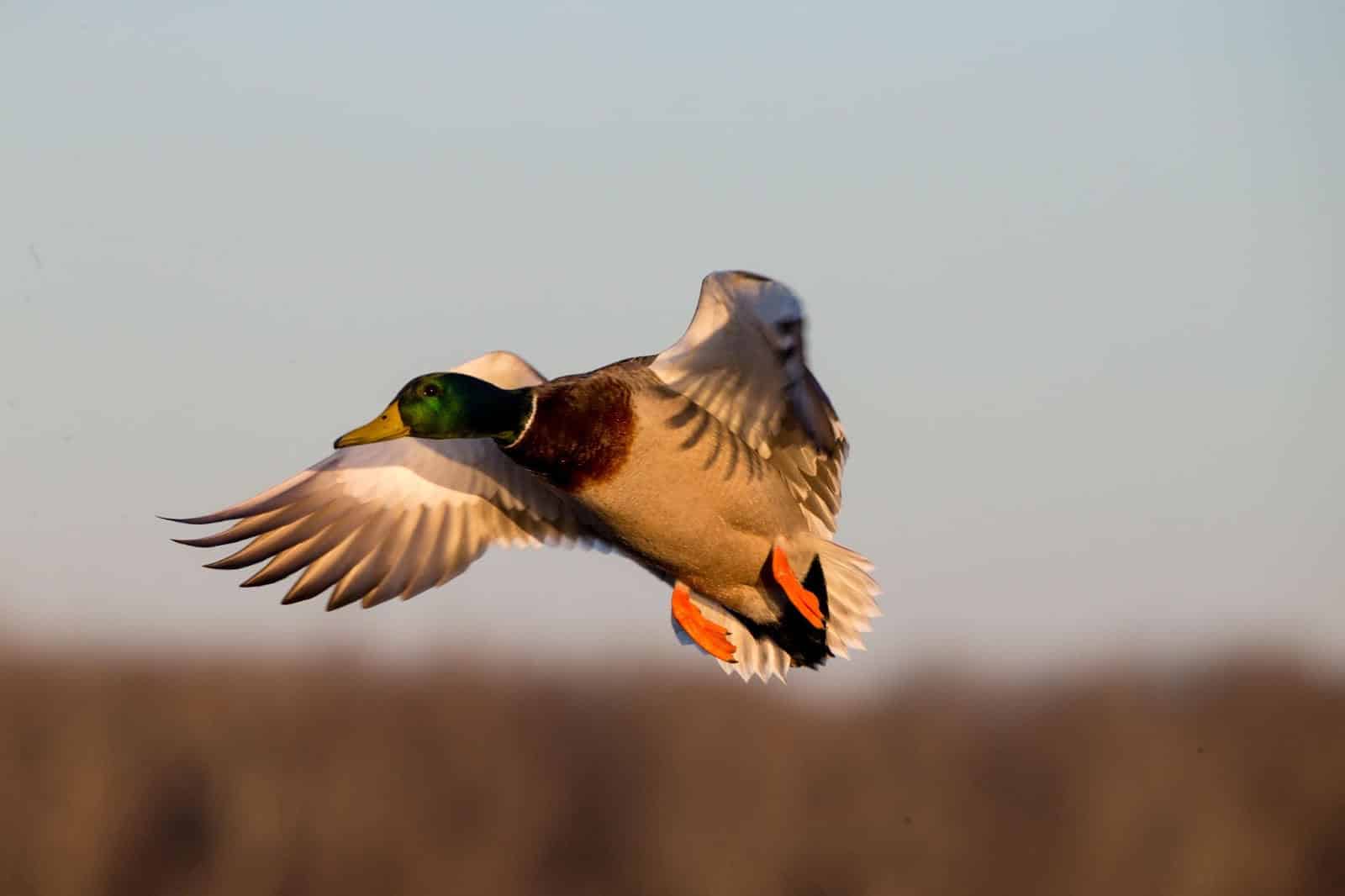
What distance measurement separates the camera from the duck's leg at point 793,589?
6957 millimetres

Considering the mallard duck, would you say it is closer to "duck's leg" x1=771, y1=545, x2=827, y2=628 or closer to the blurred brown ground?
"duck's leg" x1=771, y1=545, x2=827, y2=628

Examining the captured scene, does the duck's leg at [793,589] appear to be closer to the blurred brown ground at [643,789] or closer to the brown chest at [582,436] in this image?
the brown chest at [582,436]

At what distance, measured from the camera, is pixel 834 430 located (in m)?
6.36

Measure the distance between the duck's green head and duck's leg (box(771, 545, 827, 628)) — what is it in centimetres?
113

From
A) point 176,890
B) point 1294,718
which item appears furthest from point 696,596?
point 1294,718

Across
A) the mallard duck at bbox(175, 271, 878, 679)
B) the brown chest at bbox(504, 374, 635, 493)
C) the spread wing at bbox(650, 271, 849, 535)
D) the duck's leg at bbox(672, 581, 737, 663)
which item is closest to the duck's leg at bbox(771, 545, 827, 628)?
the mallard duck at bbox(175, 271, 878, 679)

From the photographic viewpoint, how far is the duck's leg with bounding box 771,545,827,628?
696cm

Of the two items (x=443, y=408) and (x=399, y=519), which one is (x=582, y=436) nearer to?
(x=443, y=408)

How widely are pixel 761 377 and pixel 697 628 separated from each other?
128 centimetres

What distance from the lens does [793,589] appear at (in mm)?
7012

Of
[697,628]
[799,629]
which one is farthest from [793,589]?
[697,628]

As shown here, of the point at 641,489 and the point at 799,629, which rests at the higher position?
the point at 641,489

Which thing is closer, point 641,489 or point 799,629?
point 641,489

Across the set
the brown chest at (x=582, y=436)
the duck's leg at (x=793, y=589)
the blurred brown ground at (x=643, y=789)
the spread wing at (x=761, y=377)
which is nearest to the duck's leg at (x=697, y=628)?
the duck's leg at (x=793, y=589)
